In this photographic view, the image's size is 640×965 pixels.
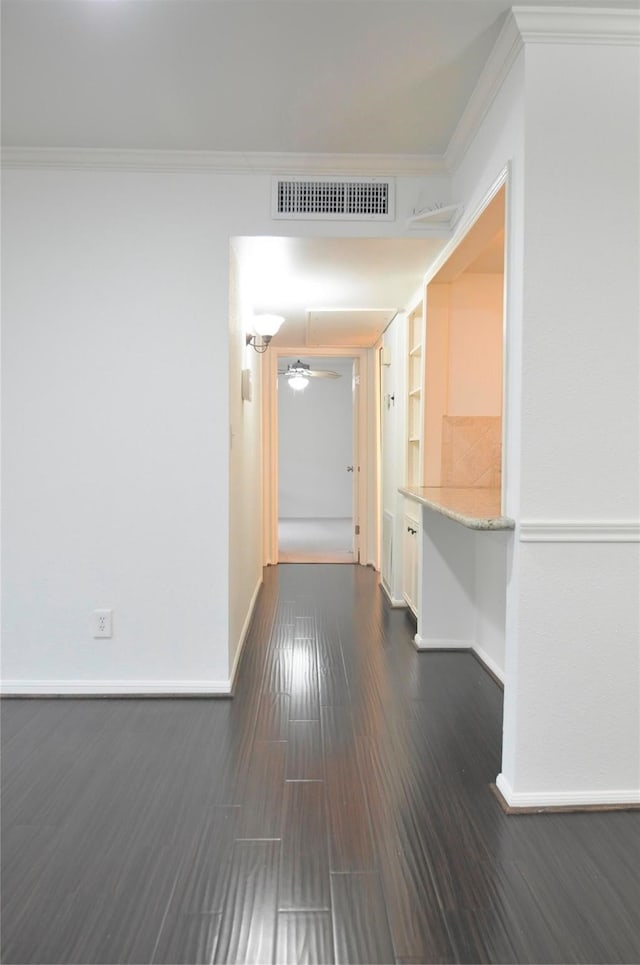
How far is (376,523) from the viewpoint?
19.4 ft

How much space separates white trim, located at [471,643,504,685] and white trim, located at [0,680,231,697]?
4.65 feet

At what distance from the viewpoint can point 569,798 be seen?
75.0 inches

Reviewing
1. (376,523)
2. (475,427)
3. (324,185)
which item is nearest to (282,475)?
(376,523)

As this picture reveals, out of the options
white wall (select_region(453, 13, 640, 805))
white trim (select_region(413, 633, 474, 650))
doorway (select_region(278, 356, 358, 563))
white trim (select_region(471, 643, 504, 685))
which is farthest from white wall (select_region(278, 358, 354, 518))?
white wall (select_region(453, 13, 640, 805))

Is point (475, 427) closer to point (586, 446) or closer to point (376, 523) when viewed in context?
point (586, 446)

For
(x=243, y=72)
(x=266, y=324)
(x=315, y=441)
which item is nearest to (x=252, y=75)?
(x=243, y=72)

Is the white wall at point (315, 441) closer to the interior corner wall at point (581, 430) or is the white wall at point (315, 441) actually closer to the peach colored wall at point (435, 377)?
the peach colored wall at point (435, 377)

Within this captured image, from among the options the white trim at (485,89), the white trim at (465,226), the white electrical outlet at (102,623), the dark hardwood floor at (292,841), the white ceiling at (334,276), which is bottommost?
the dark hardwood floor at (292,841)

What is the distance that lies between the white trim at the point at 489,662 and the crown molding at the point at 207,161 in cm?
259

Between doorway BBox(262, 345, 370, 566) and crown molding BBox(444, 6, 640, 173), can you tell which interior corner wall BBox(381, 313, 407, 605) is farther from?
crown molding BBox(444, 6, 640, 173)

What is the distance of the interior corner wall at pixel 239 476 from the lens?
9.56 ft

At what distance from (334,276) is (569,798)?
282cm

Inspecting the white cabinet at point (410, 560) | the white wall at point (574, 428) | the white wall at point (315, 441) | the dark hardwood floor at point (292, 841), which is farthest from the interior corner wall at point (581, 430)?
the white wall at point (315, 441)

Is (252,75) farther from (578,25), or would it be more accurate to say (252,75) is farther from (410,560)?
(410,560)
